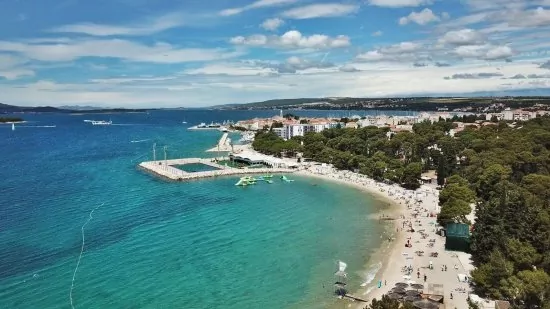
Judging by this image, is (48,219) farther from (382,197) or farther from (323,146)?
(323,146)

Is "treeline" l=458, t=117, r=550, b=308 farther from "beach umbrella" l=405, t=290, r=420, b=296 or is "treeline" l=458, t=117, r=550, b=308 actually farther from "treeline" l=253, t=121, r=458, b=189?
"treeline" l=253, t=121, r=458, b=189

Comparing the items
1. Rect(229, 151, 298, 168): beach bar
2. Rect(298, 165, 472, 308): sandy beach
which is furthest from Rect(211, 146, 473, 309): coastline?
Rect(229, 151, 298, 168): beach bar

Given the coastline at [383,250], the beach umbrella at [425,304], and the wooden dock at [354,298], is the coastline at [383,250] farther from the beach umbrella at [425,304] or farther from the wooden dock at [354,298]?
the beach umbrella at [425,304]

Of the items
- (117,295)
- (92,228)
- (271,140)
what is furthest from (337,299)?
(271,140)

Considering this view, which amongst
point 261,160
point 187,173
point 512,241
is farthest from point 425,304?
point 261,160

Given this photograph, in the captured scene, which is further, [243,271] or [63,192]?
[63,192]

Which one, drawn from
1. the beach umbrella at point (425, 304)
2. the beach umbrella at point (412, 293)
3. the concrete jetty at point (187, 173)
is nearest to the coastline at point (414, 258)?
the beach umbrella at point (412, 293)

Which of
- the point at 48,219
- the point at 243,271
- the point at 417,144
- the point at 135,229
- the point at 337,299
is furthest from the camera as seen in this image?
the point at 417,144
